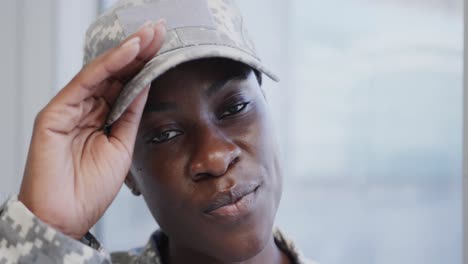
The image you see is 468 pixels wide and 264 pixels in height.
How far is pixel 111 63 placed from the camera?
2.54 ft

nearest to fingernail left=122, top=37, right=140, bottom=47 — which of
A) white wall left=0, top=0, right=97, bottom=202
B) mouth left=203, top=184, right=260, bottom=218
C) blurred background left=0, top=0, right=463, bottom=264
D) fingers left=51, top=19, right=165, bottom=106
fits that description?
fingers left=51, top=19, right=165, bottom=106

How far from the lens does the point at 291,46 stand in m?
1.39

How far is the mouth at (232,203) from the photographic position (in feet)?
2.70

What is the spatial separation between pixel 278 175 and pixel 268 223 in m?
0.08

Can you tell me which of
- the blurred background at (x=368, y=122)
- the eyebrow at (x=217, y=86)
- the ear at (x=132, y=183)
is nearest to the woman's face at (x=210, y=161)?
the eyebrow at (x=217, y=86)

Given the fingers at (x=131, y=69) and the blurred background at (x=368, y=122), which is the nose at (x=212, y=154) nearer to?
the fingers at (x=131, y=69)

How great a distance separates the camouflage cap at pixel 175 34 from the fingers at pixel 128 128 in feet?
0.06

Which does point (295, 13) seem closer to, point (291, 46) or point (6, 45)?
point (291, 46)

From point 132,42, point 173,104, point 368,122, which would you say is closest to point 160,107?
point 173,104

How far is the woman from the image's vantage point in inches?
31.2

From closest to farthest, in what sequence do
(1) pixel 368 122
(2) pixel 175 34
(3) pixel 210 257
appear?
1. (2) pixel 175 34
2. (3) pixel 210 257
3. (1) pixel 368 122

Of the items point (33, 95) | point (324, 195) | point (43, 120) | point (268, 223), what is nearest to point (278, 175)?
point (268, 223)

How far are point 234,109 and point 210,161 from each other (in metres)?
0.12

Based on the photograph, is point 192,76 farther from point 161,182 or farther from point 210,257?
point 210,257
